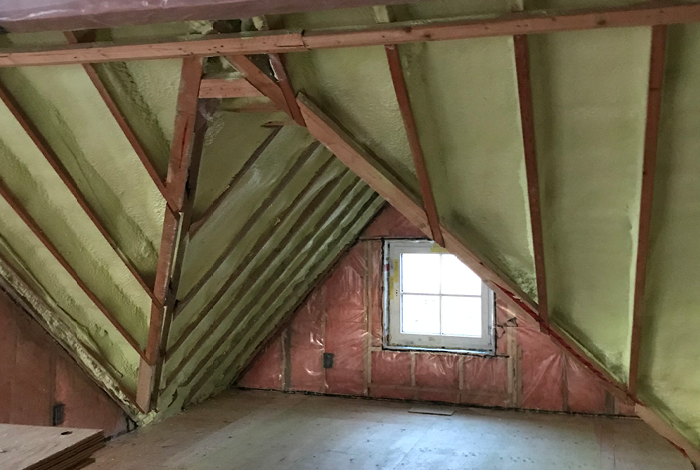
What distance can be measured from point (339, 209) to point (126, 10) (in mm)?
3193

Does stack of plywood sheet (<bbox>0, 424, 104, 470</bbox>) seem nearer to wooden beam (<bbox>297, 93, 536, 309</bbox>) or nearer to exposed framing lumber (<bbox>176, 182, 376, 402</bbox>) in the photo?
wooden beam (<bbox>297, 93, 536, 309</bbox>)

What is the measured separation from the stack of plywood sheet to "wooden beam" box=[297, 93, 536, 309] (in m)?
1.51

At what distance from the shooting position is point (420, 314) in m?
5.91

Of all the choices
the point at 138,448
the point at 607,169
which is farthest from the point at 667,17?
the point at 138,448

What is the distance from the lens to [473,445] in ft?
14.5

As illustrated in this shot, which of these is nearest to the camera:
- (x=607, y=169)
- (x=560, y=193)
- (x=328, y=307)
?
(x=607, y=169)

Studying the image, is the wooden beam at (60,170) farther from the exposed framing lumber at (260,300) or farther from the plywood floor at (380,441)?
the plywood floor at (380,441)

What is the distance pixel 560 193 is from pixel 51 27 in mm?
2071

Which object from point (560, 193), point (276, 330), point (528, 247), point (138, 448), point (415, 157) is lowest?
point (138, 448)

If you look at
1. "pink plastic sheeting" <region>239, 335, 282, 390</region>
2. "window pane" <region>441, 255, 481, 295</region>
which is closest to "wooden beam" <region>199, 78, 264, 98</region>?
"window pane" <region>441, 255, 481, 295</region>

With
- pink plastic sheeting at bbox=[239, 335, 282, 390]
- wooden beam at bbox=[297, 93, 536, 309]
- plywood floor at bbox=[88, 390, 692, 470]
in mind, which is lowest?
plywood floor at bbox=[88, 390, 692, 470]

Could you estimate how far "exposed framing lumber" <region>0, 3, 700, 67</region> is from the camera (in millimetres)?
1724

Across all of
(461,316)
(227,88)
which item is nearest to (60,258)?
(227,88)

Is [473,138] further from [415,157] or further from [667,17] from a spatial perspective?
[667,17]
